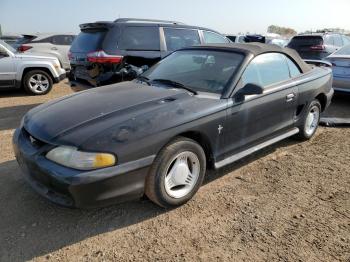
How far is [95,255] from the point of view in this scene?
2.62m

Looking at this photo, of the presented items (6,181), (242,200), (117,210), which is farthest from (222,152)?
(6,181)

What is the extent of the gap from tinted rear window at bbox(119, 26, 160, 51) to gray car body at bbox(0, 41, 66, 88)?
350cm

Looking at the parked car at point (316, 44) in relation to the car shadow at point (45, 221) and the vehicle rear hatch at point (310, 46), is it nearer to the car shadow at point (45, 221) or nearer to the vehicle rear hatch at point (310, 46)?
the vehicle rear hatch at point (310, 46)

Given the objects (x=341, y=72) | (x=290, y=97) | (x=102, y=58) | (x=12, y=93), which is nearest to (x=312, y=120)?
(x=290, y=97)

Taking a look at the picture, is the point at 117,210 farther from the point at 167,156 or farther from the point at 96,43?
the point at 96,43

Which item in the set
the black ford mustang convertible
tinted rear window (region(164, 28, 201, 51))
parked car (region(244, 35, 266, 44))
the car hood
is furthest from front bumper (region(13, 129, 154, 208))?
parked car (region(244, 35, 266, 44))

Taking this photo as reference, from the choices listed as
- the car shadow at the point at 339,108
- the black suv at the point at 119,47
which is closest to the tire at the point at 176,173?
the black suv at the point at 119,47

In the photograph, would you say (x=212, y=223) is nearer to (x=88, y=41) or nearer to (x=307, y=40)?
(x=88, y=41)

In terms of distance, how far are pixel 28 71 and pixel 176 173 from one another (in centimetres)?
702

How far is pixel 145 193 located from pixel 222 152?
0.97 meters

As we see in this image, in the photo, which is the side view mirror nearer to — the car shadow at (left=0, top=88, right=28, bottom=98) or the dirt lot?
the dirt lot

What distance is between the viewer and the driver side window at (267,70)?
12.6 ft

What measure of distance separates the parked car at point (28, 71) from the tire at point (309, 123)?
660 centimetres

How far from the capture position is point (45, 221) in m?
3.03
